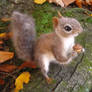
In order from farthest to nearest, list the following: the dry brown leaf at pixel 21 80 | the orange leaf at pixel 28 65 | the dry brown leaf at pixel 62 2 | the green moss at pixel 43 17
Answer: the dry brown leaf at pixel 62 2 < the green moss at pixel 43 17 < the orange leaf at pixel 28 65 < the dry brown leaf at pixel 21 80

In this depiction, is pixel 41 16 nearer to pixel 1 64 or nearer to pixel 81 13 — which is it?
pixel 81 13

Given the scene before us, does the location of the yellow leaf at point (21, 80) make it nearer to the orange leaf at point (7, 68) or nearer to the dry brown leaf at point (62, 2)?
the orange leaf at point (7, 68)

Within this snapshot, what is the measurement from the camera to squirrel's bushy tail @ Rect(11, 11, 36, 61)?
1525 mm

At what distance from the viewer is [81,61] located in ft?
5.21

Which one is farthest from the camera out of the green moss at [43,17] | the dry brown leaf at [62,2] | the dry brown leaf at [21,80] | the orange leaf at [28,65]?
the dry brown leaf at [62,2]

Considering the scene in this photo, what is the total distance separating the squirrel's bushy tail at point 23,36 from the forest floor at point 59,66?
0.14 meters

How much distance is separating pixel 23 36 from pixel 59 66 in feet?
1.41

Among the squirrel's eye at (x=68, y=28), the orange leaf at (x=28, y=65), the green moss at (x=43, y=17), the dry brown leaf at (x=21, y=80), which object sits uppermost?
the squirrel's eye at (x=68, y=28)

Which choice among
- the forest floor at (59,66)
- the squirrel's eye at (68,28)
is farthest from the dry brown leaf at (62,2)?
the squirrel's eye at (68,28)

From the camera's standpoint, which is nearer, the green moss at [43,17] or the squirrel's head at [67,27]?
the squirrel's head at [67,27]

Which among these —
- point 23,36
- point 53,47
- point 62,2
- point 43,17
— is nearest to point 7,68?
point 23,36

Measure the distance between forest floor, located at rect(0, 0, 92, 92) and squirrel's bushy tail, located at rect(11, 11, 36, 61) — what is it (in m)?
0.14

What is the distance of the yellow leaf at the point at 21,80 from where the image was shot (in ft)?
4.53

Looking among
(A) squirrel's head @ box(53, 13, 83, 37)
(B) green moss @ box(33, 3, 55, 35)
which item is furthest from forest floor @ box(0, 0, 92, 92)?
(A) squirrel's head @ box(53, 13, 83, 37)
